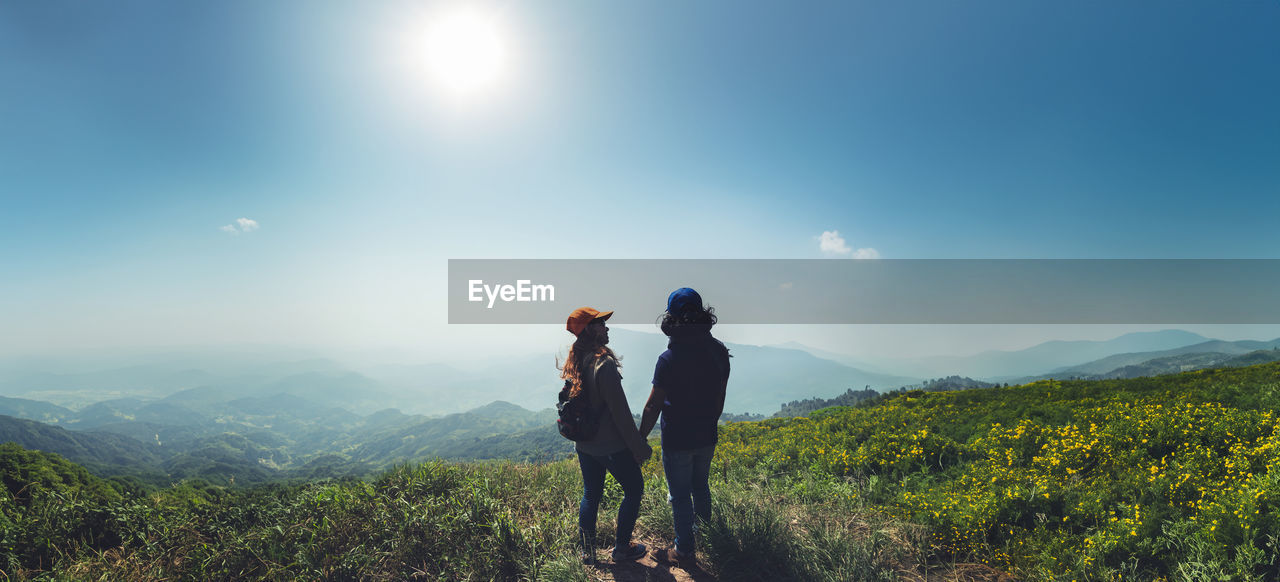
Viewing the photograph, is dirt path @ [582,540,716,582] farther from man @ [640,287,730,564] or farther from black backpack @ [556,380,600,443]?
black backpack @ [556,380,600,443]

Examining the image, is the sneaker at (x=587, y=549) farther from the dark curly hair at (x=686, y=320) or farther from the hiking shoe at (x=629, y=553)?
the dark curly hair at (x=686, y=320)

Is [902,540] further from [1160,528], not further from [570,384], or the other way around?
[570,384]

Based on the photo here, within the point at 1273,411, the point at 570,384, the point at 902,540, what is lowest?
the point at 902,540

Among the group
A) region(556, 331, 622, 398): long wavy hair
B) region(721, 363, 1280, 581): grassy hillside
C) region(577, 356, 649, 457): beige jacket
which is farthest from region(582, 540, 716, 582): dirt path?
region(721, 363, 1280, 581): grassy hillside

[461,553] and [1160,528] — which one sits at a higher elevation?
[1160,528]

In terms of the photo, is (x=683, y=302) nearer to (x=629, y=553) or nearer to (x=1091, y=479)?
(x=629, y=553)

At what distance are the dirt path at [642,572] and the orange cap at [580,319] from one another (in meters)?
2.23

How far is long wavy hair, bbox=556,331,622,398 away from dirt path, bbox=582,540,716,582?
1.77 metres

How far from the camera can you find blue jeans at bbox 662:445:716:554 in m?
4.20

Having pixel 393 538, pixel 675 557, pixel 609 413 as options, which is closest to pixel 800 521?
pixel 675 557

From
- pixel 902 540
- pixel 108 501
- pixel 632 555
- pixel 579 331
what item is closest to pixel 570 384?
pixel 579 331

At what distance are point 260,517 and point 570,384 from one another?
409 centimetres

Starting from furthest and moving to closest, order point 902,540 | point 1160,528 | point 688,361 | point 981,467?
point 981,467, point 902,540, point 1160,528, point 688,361

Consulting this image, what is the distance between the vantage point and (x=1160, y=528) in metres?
4.48
